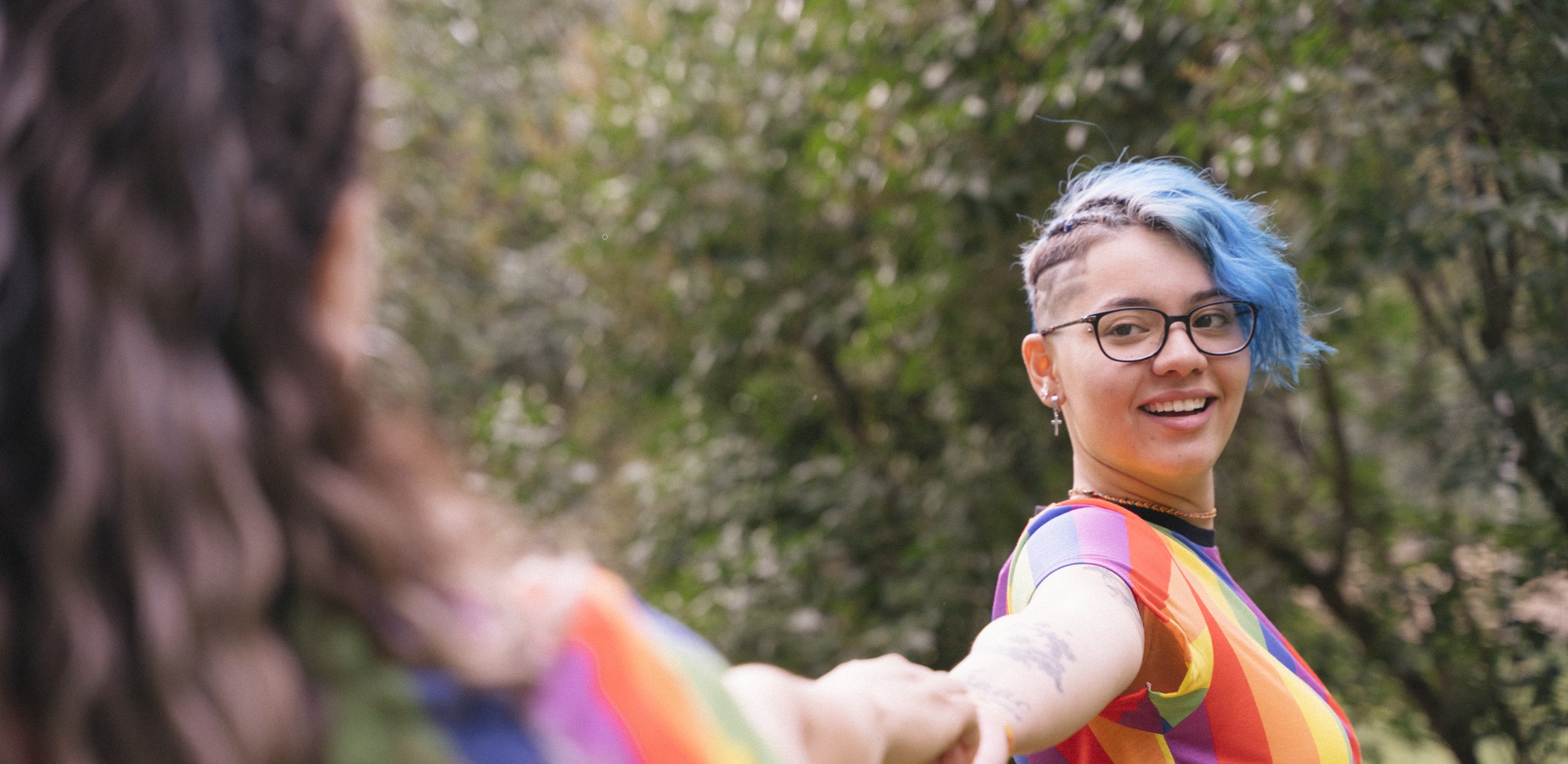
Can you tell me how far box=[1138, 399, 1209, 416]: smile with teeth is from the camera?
156 cm

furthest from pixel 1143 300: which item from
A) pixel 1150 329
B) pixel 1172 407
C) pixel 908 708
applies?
pixel 908 708

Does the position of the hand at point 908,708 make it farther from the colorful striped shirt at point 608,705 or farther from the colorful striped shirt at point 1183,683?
the colorful striped shirt at point 1183,683

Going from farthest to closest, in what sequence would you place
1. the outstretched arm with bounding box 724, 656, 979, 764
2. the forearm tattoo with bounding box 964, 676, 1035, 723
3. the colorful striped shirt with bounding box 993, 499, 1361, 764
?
the colorful striped shirt with bounding box 993, 499, 1361, 764
the forearm tattoo with bounding box 964, 676, 1035, 723
the outstretched arm with bounding box 724, 656, 979, 764

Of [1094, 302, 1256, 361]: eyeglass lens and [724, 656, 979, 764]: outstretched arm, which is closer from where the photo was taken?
[724, 656, 979, 764]: outstretched arm

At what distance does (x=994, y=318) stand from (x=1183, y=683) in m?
2.68

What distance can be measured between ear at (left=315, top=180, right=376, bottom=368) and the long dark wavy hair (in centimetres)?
2

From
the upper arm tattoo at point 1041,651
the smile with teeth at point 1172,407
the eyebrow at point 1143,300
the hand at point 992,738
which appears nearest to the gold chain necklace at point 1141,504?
the smile with teeth at point 1172,407

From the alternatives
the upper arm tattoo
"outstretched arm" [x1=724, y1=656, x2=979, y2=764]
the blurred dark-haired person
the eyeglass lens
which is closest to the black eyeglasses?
the eyeglass lens

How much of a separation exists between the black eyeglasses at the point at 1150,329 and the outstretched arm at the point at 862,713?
0.62m

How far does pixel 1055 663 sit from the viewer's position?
3.89ft

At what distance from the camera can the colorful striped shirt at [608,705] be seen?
0.63 m

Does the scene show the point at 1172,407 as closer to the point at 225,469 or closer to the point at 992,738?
the point at 992,738

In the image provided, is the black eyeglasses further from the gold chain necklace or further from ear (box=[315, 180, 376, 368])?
ear (box=[315, 180, 376, 368])

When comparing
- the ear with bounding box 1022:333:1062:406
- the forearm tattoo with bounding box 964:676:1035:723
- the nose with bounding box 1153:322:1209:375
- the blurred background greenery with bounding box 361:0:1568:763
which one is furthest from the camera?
the blurred background greenery with bounding box 361:0:1568:763
